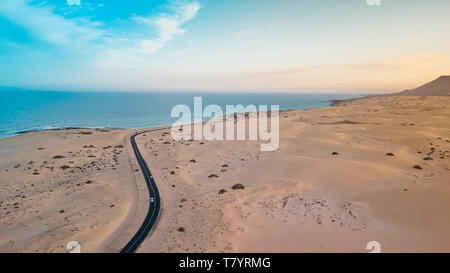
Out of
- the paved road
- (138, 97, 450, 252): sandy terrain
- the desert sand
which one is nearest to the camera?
(138, 97, 450, 252): sandy terrain

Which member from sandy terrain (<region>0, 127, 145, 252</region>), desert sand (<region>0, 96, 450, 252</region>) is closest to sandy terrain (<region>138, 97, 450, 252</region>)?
desert sand (<region>0, 96, 450, 252</region>)

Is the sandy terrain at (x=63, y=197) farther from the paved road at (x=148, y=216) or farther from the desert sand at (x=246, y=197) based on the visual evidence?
the paved road at (x=148, y=216)

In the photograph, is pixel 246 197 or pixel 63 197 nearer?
Answer: pixel 246 197

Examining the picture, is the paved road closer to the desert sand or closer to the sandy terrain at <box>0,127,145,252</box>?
the desert sand

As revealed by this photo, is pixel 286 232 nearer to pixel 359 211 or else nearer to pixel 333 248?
pixel 333 248

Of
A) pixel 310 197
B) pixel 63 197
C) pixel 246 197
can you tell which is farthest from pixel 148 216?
pixel 310 197

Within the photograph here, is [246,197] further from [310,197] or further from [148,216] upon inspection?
[148,216]

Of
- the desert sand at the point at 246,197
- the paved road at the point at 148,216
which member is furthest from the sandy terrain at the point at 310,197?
the paved road at the point at 148,216

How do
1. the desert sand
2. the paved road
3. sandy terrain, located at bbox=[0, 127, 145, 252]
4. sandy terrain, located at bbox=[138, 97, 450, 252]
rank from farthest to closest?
1. sandy terrain, located at bbox=[0, 127, 145, 252]
2. the desert sand
3. the paved road
4. sandy terrain, located at bbox=[138, 97, 450, 252]
